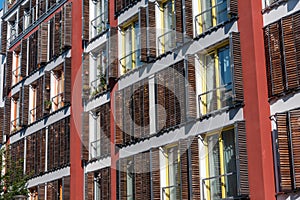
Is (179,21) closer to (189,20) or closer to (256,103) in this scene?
(189,20)

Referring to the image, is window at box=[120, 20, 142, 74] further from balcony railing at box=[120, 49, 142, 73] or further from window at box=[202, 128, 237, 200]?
window at box=[202, 128, 237, 200]

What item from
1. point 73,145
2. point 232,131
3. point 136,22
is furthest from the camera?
point 73,145

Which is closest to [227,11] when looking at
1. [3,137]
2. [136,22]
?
[136,22]

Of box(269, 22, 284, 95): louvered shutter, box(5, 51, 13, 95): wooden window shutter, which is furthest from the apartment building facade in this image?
box(5, 51, 13, 95): wooden window shutter

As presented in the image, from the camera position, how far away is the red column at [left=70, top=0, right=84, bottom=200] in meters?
31.7

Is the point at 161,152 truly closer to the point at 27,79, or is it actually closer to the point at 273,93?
the point at 273,93

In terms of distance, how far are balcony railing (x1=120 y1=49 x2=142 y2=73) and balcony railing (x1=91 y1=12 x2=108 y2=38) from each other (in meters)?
2.94

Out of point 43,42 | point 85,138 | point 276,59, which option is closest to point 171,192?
point 276,59

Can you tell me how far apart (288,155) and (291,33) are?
389 centimetres

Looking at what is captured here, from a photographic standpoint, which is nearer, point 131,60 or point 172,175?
point 172,175

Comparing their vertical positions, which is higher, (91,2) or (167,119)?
(91,2)

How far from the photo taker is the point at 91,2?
33.6 meters

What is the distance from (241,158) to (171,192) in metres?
4.88

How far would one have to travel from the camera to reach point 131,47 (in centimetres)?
2945
